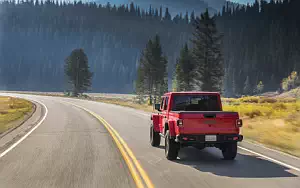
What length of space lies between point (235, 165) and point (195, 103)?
2632mm

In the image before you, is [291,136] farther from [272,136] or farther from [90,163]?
[90,163]

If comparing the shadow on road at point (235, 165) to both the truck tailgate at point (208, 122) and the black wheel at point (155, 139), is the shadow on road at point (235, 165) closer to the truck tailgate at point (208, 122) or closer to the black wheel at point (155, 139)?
the truck tailgate at point (208, 122)

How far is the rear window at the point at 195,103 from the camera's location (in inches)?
438

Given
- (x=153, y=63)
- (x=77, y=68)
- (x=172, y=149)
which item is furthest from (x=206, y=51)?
(x=77, y=68)

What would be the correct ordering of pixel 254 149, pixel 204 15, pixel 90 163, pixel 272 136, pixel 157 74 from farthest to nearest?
pixel 157 74 → pixel 204 15 → pixel 272 136 → pixel 254 149 → pixel 90 163

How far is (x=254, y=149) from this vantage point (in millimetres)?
12289

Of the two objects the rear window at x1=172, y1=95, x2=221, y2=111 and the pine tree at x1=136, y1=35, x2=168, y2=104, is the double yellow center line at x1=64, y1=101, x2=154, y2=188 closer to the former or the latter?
the rear window at x1=172, y1=95, x2=221, y2=111

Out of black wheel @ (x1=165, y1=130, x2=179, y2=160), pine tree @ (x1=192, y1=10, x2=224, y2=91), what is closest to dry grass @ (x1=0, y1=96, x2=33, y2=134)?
black wheel @ (x1=165, y1=130, x2=179, y2=160)

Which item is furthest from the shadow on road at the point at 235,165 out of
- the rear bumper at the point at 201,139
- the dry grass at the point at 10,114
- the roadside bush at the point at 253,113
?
the roadside bush at the point at 253,113

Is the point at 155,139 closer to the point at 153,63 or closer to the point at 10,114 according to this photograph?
the point at 10,114

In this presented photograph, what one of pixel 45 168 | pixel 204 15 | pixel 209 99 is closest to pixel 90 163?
pixel 45 168

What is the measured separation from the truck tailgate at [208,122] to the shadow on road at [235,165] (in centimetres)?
87

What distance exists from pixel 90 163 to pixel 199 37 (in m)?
42.5

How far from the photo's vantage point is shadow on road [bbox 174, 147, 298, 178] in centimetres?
814
